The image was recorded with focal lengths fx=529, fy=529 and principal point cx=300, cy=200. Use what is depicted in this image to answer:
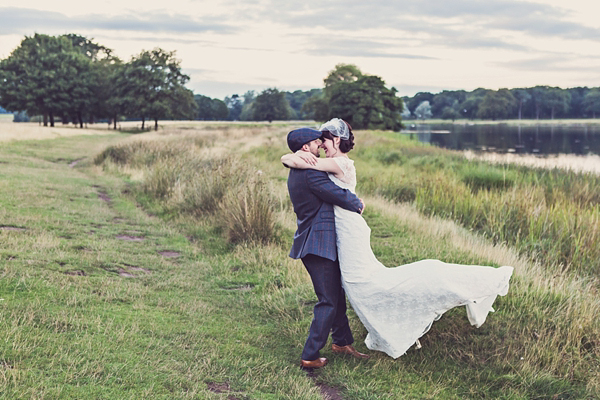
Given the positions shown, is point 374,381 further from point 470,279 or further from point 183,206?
point 183,206

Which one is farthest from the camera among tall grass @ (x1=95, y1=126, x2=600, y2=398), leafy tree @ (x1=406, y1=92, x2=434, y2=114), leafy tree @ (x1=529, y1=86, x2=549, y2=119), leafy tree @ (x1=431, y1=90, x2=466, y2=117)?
leafy tree @ (x1=406, y1=92, x2=434, y2=114)

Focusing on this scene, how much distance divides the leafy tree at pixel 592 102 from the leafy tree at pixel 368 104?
261ft

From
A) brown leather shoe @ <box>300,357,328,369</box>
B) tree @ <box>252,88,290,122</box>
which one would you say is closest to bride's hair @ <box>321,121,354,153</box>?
brown leather shoe @ <box>300,357,328,369</box>

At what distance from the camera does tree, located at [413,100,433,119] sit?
15300cm

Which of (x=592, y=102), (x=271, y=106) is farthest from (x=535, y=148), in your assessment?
(x=592, y=102)

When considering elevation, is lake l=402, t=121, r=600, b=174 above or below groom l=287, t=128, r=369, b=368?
above

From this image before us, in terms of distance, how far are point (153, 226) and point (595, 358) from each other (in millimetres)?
7361

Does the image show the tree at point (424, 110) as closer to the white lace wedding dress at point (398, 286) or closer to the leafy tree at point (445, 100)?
the leafy tree at point (445, 100)

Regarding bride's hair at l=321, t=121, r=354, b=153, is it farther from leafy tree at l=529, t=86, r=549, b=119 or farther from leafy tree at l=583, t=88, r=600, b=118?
leafy tree at l=529, t=86, r=549, b=119

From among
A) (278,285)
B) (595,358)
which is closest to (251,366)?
(278,285)

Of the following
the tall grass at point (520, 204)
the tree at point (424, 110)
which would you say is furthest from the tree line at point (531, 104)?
the tall grass at point (520, 204)

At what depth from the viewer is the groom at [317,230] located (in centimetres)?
383

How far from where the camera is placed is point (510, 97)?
129 m

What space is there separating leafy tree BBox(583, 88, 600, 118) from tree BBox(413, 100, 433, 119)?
4080cm
